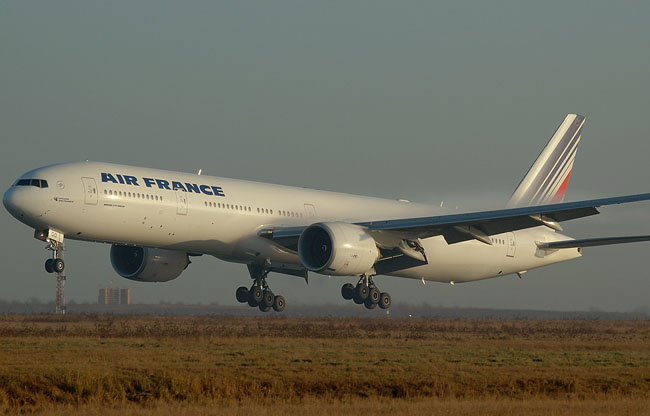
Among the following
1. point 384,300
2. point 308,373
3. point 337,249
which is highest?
point 337,249

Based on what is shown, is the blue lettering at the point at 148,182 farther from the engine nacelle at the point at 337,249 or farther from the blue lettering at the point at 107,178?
the engine nacelle at the point at 337,249

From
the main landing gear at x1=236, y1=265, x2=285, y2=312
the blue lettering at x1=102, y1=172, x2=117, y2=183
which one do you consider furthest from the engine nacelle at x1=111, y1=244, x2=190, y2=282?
the blue lettering at x1=102, y1=172, x2=117, y2=183

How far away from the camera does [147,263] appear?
4662cm

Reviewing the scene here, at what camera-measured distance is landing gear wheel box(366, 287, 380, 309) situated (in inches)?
1827

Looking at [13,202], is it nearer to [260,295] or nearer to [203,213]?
[203,213]

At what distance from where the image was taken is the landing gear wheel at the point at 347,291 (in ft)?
154

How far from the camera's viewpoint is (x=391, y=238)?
4466cm

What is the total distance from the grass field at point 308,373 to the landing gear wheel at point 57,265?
2359mm

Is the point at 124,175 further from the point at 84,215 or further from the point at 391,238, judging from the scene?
the point at 391,238

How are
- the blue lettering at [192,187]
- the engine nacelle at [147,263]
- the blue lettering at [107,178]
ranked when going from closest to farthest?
the blue lettering at [107,178]
the blue lettering at [192,187]
the engine nacelle at [147,263]

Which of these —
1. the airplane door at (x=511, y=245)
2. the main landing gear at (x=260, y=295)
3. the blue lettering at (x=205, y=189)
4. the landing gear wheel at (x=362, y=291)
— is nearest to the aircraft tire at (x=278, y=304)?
the main landing gear at (x=260, y=295)

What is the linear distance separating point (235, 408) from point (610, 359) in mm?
13725

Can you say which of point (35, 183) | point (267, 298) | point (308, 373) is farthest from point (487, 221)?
point (308, 373)

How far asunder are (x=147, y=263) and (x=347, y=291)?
9.52 meters
